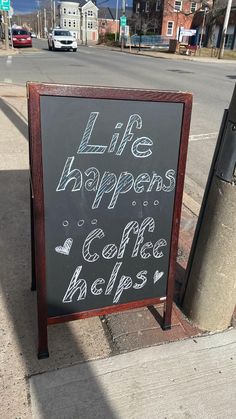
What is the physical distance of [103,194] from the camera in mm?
2117

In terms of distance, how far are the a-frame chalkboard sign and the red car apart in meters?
36.5

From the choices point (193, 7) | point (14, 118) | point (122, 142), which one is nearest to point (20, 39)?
point (14, 118)

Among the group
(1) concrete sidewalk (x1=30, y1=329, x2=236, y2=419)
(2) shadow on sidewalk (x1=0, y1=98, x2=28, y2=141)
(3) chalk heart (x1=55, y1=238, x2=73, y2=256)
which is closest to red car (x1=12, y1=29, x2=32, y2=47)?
(2) shadow on sidewalk (x1=0, y1=98, x2=28, y2=141)

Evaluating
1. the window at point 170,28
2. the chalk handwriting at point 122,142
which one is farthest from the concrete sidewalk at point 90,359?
the window at point 170,28

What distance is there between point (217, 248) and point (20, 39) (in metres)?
37.0

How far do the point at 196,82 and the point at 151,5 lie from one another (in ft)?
184

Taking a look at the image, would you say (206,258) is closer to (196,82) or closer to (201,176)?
(201,176)

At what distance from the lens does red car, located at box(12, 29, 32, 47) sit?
34528 mm

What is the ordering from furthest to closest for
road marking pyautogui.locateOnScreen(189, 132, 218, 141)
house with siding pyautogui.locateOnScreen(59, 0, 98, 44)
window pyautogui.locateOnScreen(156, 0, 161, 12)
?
house with siding pyautogui.locateOnScreen(59, 0, 98, 44) < window pyautogui.locateOnScreen(156, 0, 161, 12) < road marking pyautogui.locateOnScreen(189, 132, 218, 141)

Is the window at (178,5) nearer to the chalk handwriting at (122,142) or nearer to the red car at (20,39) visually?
the red car at (20,39)

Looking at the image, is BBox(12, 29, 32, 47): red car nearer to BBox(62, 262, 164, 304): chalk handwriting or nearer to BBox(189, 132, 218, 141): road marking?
BBox(189, 132, 218, 141): road marking

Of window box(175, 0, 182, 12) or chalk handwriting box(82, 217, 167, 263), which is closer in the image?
chalk handwriting box(82, 217, 167, 263)

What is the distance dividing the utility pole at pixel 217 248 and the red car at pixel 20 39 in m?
36.5

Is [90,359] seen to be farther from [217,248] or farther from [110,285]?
[217,248]
